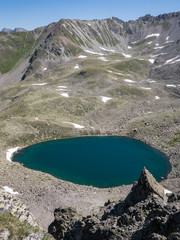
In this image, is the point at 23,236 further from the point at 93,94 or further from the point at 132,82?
the point at 132,82

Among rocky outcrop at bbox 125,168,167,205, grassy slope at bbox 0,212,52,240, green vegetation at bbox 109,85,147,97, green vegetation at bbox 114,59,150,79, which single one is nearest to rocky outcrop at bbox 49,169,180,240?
rocky outcrop at bbox 125,168,167,205

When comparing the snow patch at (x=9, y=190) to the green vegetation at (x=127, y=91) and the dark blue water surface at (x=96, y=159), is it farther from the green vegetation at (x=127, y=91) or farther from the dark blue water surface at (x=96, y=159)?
the green vegetation at (x=127, y=91)

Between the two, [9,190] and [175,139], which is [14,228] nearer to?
[9,190]

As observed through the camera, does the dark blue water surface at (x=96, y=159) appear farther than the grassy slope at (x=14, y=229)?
Yes

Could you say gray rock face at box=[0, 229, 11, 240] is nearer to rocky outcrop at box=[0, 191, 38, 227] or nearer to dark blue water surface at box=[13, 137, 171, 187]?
rocky outcrop at box=[0, 191, 38, 227]

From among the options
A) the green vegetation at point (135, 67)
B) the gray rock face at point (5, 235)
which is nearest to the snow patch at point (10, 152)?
the gray rock face at point (5, 235)

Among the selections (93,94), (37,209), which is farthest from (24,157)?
(93,94)
